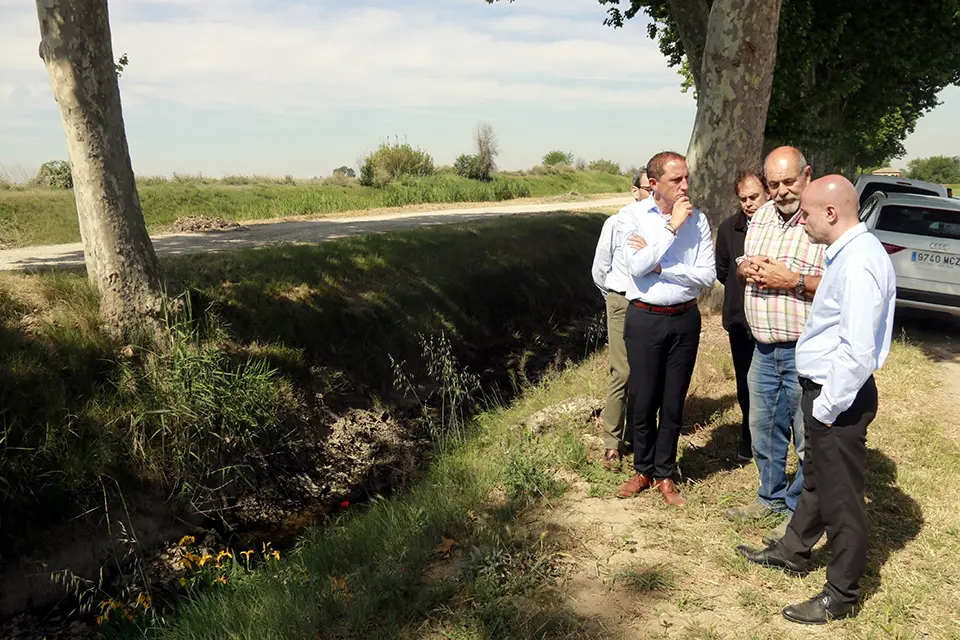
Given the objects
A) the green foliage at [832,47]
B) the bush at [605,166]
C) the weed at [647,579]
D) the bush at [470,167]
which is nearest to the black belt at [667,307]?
the weed at [647,579]

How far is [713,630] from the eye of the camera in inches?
131

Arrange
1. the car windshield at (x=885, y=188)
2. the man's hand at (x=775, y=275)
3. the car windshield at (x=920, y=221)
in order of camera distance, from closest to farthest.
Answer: the man's hand at (x=775, y=275) < the car windshield at (x=920, y=221) < the car windshield at (x=885, y=188)

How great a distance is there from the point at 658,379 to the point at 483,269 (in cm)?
764

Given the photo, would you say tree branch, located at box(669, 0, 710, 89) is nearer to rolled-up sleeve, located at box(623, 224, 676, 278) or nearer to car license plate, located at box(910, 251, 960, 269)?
car license plate, located at box(910, 251, 960, 269)

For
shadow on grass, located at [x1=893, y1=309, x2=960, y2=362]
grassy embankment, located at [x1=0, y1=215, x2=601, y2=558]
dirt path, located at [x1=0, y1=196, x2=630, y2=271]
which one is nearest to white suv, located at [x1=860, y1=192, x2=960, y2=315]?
shadow on grass, located at [x1=893, y1=309, x2=960, y2=362]

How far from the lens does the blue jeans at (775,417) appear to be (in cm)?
415

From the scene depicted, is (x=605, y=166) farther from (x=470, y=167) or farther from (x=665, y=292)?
(x=665, y=292)

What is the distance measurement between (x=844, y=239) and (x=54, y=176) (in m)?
18.6

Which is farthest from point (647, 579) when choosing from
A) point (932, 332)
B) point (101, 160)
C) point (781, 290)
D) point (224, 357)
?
point (932, 332)

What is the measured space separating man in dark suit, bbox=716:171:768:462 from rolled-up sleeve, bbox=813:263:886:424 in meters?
1.68

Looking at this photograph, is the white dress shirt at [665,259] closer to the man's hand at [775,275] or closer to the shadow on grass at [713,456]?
the man's hand at [775,275]

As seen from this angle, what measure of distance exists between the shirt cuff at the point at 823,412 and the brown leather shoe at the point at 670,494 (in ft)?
5.14

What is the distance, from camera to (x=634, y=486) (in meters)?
4.75

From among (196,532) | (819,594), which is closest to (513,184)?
(196,532)
